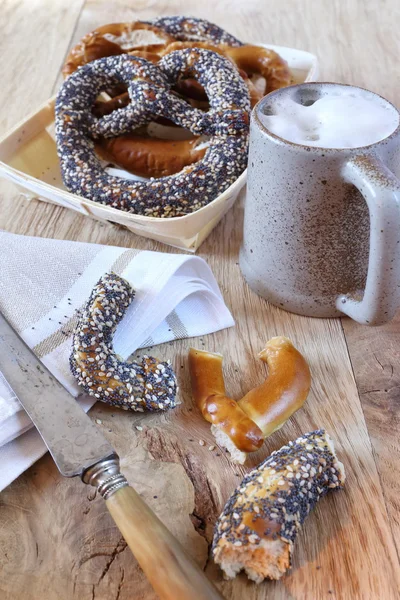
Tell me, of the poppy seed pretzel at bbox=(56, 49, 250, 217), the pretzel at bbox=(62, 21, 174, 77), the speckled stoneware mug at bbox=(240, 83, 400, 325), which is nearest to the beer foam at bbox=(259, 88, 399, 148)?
the speckled stoneware mug at bbox=(240, 83, 400, 325)

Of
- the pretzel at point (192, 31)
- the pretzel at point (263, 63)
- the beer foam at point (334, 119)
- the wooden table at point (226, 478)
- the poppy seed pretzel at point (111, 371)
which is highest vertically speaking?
the beer foam at point (334, 119)

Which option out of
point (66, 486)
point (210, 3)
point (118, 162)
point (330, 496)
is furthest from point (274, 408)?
point (210, 3)

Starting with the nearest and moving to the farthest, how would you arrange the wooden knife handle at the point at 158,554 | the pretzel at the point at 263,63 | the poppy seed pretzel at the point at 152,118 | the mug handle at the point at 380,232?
the wooden knife handle at the point at 158,554, the mug handle at the point at 380,232, the poppy seed pretzel at the point at 152,118, the pretzel at the point at 263,63

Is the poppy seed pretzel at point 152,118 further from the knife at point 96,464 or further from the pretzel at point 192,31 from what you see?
the knife at point 96,464

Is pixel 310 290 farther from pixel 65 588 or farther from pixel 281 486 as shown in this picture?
pixel 65 588

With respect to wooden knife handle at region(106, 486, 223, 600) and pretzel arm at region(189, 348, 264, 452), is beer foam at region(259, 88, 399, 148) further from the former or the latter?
wooden knife handle at region(106, 486, 223, 600)

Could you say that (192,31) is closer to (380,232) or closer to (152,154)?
(152,154)

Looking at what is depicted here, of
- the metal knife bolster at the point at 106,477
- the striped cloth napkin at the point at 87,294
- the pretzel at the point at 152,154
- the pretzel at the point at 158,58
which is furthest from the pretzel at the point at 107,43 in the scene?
the metal knife bolster at the point at 106,477
